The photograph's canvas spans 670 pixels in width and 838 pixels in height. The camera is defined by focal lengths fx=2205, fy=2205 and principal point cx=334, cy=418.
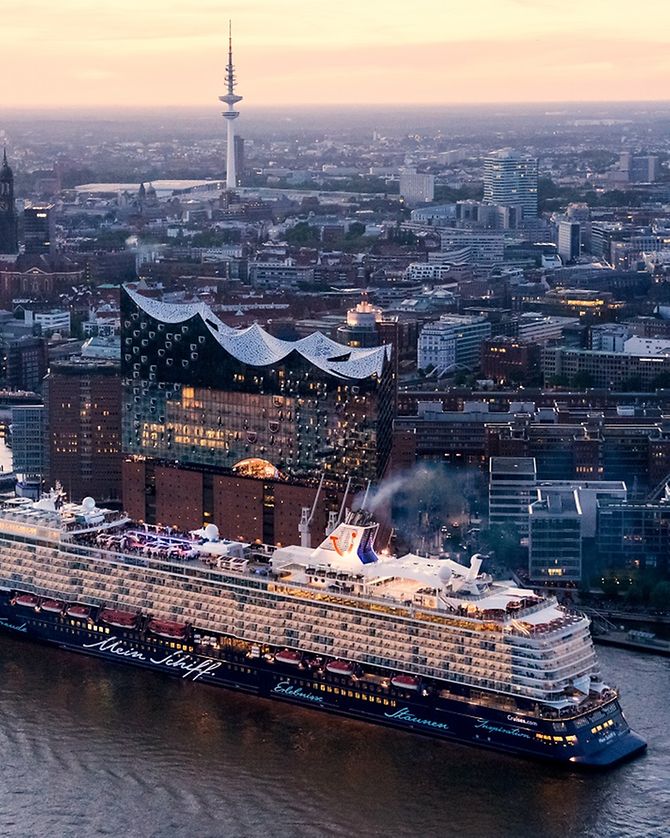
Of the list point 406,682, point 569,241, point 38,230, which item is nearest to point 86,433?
point 406,682

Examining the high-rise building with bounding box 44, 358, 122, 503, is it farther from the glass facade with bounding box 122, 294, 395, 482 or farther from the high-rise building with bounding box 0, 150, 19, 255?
the high-rise building with bounding box 0, 150, 19, 255

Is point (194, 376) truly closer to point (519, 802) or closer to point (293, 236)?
point (519, 802)

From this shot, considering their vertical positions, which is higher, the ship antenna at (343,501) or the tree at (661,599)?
the ship antenna at (343,501)

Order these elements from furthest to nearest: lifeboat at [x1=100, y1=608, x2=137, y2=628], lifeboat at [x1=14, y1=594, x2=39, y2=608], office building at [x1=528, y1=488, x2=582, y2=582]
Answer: office building at [x1=528, y1=488, x2=582, y2=582] < lifeboat at [x1=14, y1=594, x2=39, y2=608] < lifeboat at [x1=100, y1=608, x2=137, y2=628]

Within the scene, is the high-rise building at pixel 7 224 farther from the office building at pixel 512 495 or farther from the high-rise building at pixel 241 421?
the office building at pixel 512 495

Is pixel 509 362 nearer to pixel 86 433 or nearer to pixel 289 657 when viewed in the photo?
pixel 86 433

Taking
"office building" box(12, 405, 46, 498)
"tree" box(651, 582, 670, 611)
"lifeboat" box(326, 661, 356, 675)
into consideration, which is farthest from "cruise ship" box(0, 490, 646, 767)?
"office building" box(12, 405, 46, 498)

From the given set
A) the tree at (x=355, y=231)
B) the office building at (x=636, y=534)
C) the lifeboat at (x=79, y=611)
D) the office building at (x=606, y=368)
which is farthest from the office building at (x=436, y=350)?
the tree at (x=355, y=231)
